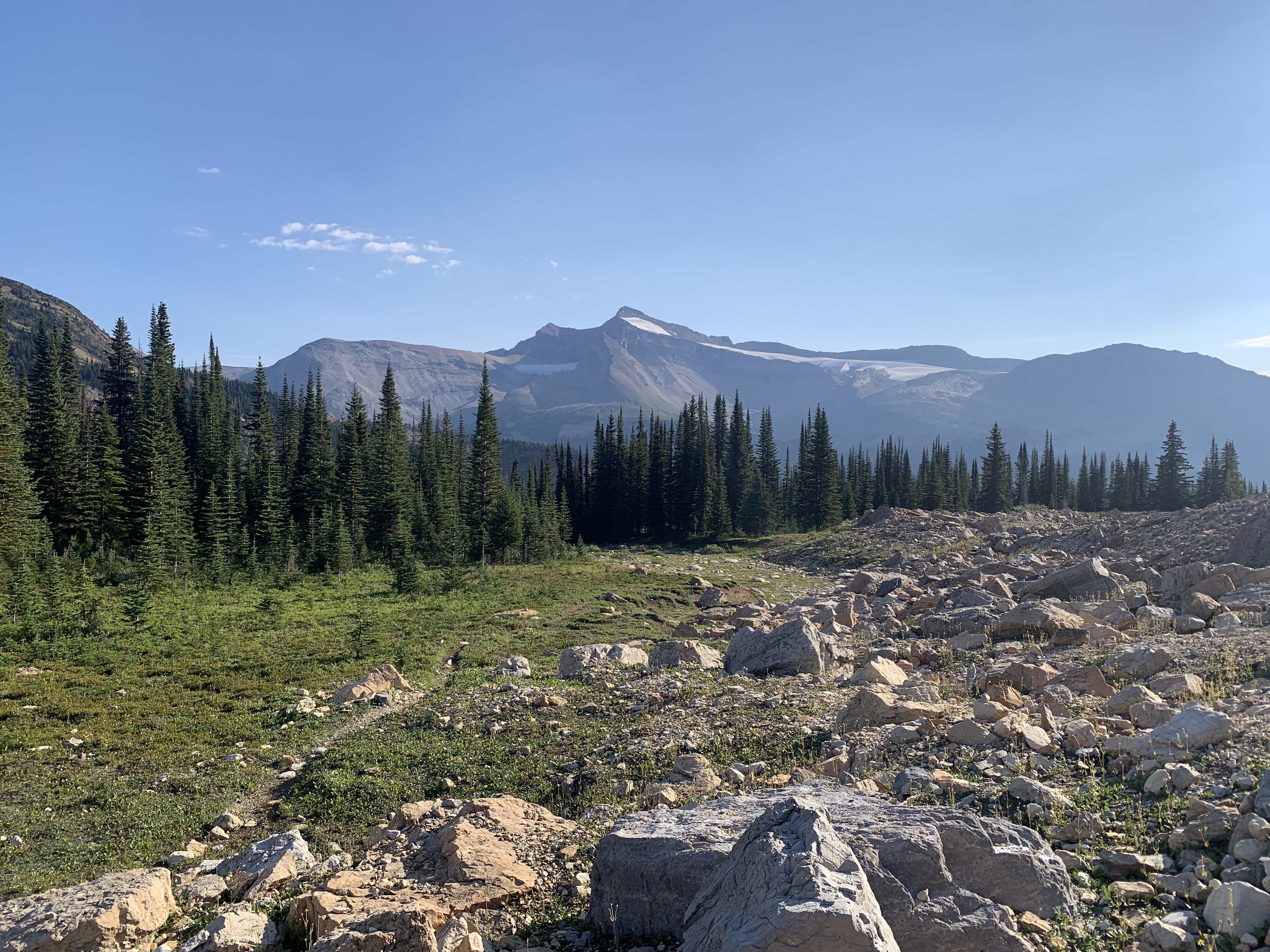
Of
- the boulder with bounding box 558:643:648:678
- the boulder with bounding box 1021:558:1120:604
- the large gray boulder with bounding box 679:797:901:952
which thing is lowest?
the boulder with bounding box 558:643:648:678

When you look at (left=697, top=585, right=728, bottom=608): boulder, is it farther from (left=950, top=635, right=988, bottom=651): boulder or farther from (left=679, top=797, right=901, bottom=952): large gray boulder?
(left=679, top=797, right=901, bottom=952): large gray boulder

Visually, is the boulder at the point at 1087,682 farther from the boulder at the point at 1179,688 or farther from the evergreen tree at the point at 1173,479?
the evergreen tree at the point at 1173,479

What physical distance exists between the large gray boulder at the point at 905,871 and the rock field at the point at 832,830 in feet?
0.07

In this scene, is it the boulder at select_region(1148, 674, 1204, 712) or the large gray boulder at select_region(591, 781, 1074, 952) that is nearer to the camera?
the large gray boulder at select_region(591, 781, 1074, 952)

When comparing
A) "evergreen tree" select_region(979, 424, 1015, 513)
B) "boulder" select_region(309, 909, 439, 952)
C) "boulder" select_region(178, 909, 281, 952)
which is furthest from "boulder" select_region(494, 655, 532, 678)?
"evergreen tree" select_region(979, 424, 1015, 513)

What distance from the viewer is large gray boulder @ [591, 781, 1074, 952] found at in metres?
5.71

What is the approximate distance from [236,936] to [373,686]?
12094 mm

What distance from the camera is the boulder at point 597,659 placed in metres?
20.0

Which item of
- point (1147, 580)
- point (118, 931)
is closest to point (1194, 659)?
point (1147, 580)

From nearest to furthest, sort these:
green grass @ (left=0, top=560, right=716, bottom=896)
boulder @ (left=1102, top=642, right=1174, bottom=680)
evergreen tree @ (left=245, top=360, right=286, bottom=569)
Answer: green grass @ (left=0, top=560, right=716, bottom=896) < boulder @ (left=1102, top=642, right=1174, bottom=680) < evergreen tree @ (left=245, top=360, right=286, bottom=569)

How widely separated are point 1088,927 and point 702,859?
3444mm

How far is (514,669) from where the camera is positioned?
20281 millimetres

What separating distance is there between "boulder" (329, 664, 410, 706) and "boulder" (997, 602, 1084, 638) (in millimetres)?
16502

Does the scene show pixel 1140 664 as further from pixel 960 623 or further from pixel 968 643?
pixel 960 623
